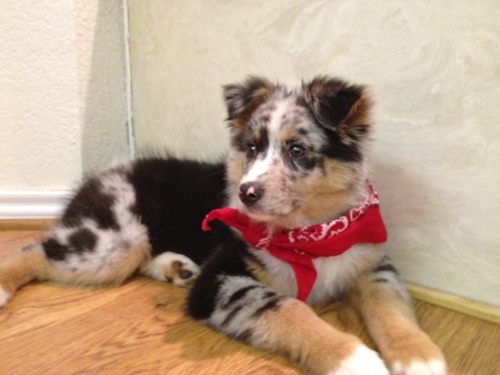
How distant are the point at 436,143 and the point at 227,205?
3.77 feet

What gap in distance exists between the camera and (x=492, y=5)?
198cm

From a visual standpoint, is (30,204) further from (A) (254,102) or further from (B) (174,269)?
(A) (254,102)

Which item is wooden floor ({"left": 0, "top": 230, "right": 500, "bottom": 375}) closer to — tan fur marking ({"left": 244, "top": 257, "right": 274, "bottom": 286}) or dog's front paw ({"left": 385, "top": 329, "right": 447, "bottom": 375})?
dog's front paw ({"left": 385, "top": 329, "right": 447, "bottom": 375})

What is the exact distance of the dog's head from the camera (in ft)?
6.44

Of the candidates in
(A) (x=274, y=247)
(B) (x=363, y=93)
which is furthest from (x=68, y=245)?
(B) (x=363, y=93)

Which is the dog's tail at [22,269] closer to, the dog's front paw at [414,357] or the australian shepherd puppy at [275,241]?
the australian shepherd puppy at [275,241]

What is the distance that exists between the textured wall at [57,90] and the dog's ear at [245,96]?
4.68ft

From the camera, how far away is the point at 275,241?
85.8 inches

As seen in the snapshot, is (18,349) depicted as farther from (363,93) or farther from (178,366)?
(363,93)

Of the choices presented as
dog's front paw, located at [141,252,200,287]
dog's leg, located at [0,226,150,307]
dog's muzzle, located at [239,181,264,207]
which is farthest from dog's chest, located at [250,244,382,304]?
dog's leg, located at [0,226,150,307]

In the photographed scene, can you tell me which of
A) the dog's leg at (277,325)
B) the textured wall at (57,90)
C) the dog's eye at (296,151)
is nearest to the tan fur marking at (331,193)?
the dog's eye at (296,151)

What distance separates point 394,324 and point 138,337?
1158 mm

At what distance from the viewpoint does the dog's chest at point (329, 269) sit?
7.34 ft

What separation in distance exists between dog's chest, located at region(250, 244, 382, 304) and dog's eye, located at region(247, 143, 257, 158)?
1.59 ft
